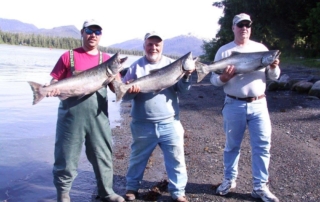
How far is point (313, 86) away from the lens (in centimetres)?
1762

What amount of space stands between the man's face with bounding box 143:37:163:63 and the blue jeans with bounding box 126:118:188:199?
104 centimetres

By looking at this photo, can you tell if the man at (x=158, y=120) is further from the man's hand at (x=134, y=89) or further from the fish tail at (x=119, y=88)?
the fish tail at (x=119, y=88)

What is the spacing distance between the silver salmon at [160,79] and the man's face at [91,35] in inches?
26.7

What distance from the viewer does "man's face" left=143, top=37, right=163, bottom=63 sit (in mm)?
5355

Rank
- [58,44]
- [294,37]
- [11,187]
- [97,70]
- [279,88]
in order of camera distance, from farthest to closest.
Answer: [58,44] < [294,37] < [279,88] < [11,187] < [97,70]

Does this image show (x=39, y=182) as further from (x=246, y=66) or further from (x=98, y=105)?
(x=246, y=66)

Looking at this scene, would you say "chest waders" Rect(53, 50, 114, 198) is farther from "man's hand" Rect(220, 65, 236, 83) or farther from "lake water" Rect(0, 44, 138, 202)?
"man's hand" Rect(220, 65, 236, 83)

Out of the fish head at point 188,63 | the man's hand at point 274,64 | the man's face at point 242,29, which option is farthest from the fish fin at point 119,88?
the man's hand at point 274,64

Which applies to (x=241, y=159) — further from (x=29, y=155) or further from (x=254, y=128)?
(x=29, y=155)

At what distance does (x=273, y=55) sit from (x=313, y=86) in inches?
532

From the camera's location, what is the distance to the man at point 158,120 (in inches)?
218

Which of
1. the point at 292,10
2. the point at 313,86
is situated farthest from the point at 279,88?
the point at 292,10

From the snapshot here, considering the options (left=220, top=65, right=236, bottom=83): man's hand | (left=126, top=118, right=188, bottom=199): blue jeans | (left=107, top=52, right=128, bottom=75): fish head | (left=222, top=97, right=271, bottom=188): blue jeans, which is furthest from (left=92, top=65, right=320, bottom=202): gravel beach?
(left=107, top=52, right=128, bottom=75): fish head

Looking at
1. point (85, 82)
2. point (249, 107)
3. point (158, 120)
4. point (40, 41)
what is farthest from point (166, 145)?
point (40, 41)
